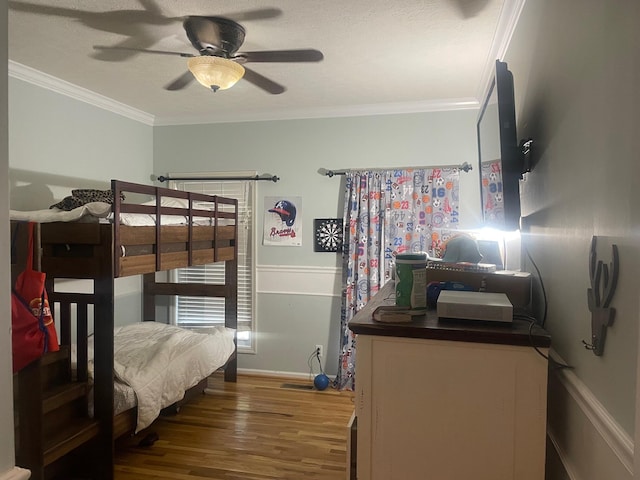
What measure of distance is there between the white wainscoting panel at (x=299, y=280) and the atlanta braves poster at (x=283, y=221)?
0.24m

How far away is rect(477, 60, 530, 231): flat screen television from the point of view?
157 centimetres

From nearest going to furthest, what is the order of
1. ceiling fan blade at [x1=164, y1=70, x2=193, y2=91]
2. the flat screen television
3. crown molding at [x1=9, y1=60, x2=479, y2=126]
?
the flat screen television
ceiling fan blade at [x1=164, y1=70, x2=193, y2=91]
crown molding at [x1=9, y1=60, x2=479, y2=126]

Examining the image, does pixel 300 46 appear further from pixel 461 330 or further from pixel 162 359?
pixel 162 359

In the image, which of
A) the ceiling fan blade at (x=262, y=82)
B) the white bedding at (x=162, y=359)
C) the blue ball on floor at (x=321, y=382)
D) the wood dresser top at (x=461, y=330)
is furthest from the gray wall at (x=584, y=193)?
the blue ball on floor at (x=321, y=382)

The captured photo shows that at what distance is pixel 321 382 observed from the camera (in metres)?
3.86

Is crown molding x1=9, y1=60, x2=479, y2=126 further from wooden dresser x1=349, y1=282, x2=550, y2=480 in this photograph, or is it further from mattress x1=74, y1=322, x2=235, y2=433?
wooden dresser x1=349, y1=282, x2=550, y2=480

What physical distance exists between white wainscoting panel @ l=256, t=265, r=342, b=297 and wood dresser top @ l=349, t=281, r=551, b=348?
2677 millimetres

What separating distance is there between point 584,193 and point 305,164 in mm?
3158

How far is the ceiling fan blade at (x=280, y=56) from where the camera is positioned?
237 cm

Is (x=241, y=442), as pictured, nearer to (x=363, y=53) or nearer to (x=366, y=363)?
(x=366, y=363)

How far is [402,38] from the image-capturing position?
2.52 meters

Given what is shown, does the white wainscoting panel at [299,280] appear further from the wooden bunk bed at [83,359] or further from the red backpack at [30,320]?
the red backpack at [30,320]

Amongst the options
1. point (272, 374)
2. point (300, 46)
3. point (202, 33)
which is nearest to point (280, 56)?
point (300, 46)

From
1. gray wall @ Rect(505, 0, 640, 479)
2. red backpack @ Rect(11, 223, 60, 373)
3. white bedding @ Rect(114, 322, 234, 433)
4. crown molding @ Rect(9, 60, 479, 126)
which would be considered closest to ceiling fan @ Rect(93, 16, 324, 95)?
red backpack @ Rect(11, 223, 60, 373)
